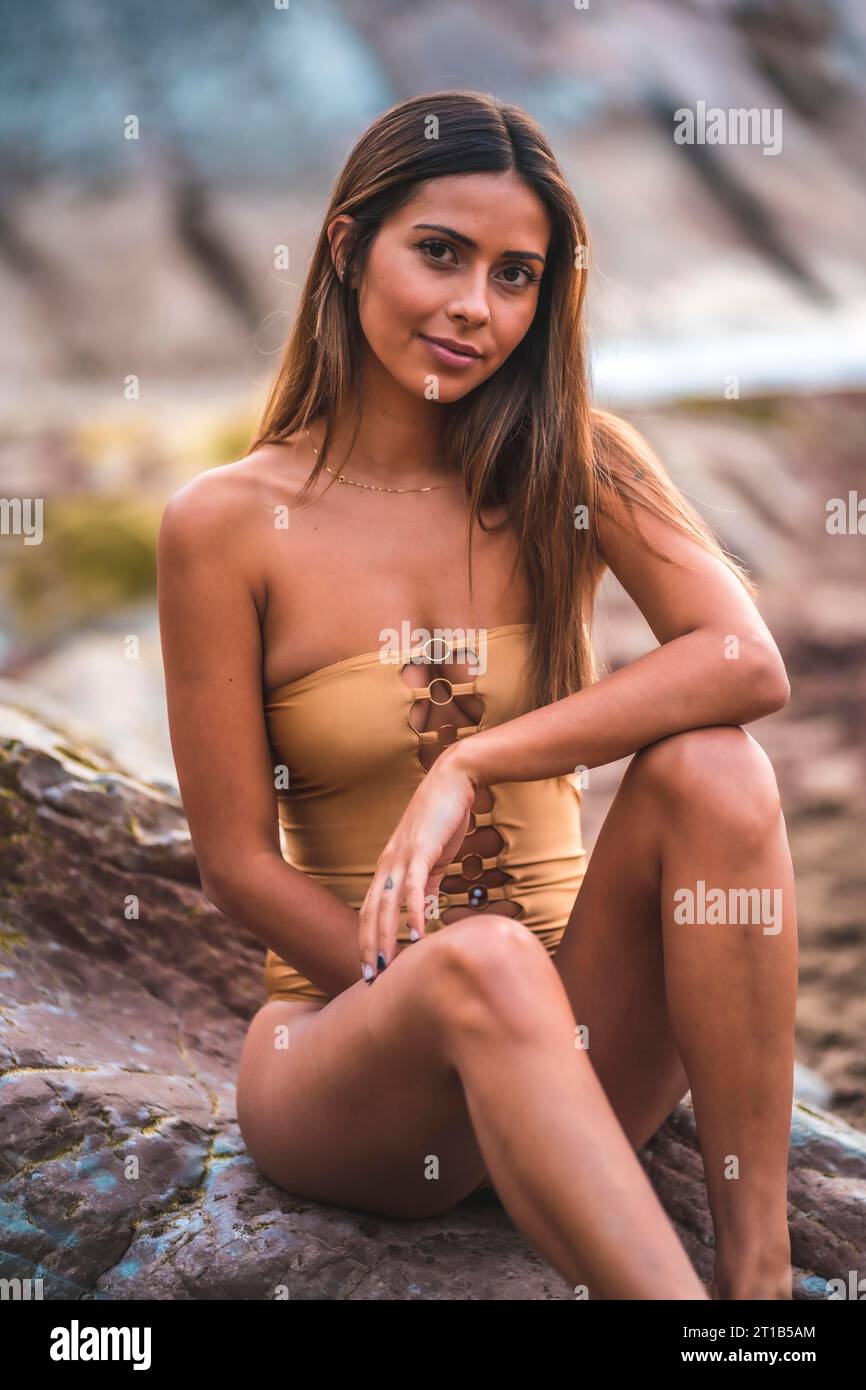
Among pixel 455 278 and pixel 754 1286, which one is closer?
pixel 754 1286

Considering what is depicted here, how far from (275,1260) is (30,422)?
6947 mm

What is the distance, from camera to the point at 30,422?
798 centimetres

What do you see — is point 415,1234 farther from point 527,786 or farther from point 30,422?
point 30,422

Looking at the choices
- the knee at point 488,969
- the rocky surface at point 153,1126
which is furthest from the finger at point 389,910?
the rocky surface at point 153,1126

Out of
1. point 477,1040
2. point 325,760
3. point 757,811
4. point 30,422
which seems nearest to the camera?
point 477,1040

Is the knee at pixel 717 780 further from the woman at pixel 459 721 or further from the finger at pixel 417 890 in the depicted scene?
the finger at pixel 417 890

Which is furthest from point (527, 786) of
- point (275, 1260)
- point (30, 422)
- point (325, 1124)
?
point (30, 422)

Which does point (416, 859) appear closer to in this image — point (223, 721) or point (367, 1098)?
point (367, 1098)

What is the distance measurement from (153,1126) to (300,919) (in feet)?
A: 1.10

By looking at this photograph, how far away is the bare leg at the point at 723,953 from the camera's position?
64.0 inches

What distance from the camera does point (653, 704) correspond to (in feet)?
5.72

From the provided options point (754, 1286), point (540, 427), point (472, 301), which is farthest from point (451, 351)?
point (754, 1286)

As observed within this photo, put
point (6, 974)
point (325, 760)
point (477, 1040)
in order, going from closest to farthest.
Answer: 1. point (477, 1040)
2. point (325, 760)
3. point (6, 974)
